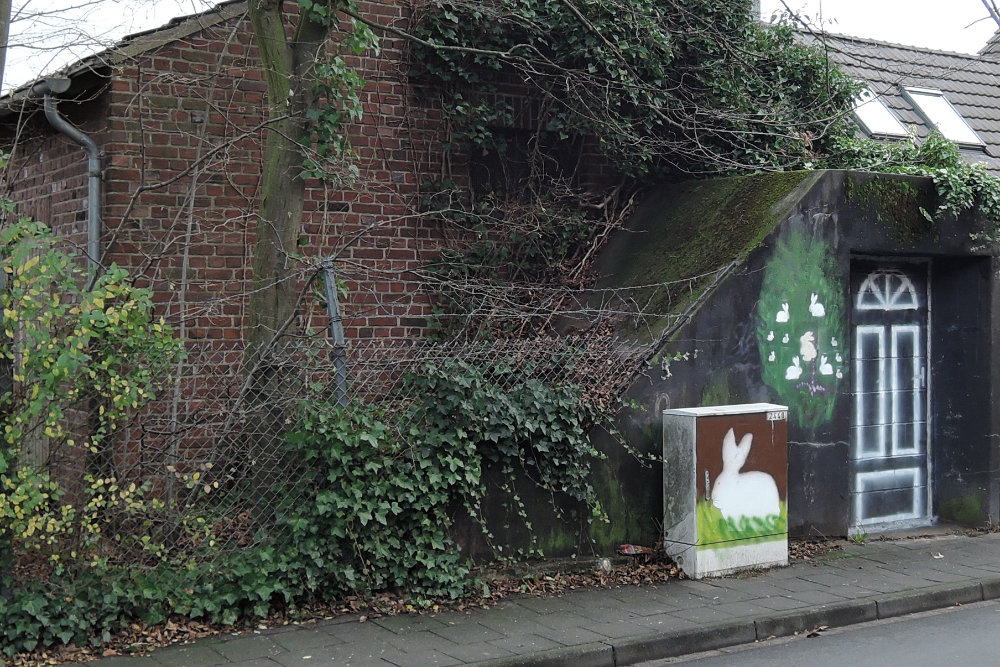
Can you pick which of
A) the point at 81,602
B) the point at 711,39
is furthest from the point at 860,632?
the point at 711,39

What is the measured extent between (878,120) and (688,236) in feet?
19.9

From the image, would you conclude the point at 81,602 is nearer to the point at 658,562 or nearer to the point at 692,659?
the point at 692,659

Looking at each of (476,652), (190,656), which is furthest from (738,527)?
(190,656)

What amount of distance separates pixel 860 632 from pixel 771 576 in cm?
110

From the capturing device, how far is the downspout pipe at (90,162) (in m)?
8.18

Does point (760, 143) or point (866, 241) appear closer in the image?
point (866, 241)

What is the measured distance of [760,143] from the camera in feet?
35.4

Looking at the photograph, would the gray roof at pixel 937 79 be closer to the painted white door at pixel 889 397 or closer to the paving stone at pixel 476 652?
the painted white door at pixel 889 397

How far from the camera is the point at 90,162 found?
8.36 meters

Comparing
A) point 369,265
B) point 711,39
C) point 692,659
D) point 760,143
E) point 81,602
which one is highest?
point 711,39

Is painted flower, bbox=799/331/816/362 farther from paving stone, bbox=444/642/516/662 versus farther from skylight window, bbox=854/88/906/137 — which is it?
skylight window, bbox=854/88/906/137

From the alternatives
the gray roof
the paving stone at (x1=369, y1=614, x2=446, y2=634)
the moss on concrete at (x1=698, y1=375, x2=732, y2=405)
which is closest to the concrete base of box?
the moss on concrete at (x1=698, y1=375, x2=732, y2=405)

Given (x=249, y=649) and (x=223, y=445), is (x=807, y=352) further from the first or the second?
(x=249, y=649)

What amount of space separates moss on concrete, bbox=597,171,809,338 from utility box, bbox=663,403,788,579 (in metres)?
1.03
